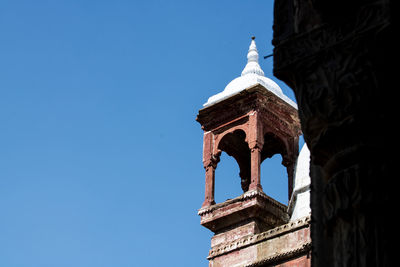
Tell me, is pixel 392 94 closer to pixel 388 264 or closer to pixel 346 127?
pixel 346 127

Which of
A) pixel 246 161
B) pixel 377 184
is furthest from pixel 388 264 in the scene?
pixel 246 161

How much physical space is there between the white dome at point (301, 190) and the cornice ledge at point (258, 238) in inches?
10.9

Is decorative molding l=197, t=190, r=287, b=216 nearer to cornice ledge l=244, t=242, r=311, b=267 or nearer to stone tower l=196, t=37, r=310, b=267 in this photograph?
stone tower l=196, t=37, r=310, b=267

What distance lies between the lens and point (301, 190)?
872 inches

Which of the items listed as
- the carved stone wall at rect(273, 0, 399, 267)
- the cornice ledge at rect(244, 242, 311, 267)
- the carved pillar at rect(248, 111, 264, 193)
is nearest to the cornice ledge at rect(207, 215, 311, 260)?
the cornice ledge at rect(244, 242, 311, 267)

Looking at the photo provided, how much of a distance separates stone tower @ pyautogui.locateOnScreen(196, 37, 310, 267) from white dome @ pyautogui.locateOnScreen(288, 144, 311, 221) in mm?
59

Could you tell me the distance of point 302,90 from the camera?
411 centimetres

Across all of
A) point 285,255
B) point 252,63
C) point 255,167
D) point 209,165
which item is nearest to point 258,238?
Result: point 285,255

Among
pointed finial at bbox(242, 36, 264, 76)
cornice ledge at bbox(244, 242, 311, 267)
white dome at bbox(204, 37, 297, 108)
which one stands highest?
pointed finial at bbox(242, 36, 264, 76)

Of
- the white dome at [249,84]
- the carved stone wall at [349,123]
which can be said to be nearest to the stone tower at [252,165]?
the white dome at [249,84]

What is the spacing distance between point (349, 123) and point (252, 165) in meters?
19.5

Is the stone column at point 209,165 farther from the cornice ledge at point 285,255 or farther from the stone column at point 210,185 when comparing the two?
the cornice ledge at point 285,255

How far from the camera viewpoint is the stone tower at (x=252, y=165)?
A: 2159 centimetres

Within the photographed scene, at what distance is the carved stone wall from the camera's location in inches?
146
